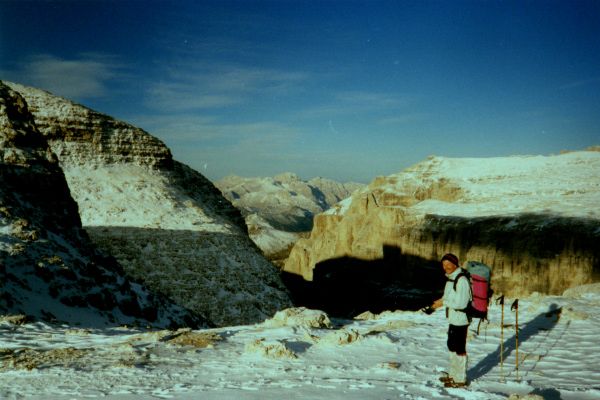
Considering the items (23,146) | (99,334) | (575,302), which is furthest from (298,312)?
(23,146)

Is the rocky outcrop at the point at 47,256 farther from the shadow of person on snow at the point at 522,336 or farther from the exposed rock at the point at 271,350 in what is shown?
the shadow of person on snow at the point at 522,336

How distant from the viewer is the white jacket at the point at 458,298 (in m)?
6.89

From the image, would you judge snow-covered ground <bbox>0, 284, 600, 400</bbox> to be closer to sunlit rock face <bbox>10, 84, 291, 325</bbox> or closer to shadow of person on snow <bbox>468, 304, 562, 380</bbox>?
shadow of person on snow <bbox>468, 304, 562, 380</bbox>

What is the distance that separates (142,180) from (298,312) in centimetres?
3045

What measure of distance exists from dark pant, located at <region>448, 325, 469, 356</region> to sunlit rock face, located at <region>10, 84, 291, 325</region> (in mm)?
→ 19715

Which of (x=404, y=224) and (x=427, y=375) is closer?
(x=427, y=375)

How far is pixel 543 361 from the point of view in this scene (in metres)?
8.59

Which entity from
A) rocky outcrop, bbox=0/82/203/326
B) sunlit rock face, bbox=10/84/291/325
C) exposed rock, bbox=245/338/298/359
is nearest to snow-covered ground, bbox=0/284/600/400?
exposed rock, bbox=245/338/298/359

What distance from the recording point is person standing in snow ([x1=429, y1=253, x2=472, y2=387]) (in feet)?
22.6

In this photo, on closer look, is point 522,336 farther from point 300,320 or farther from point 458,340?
point 300,320

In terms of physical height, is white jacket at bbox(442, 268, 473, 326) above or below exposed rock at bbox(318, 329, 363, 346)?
above

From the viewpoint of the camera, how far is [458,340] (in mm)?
6965

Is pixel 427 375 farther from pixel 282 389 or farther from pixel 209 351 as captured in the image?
pixel 209 351

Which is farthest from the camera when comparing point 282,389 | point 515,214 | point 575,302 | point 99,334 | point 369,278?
point 369,278
